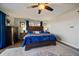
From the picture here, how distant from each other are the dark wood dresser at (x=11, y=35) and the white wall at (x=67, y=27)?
0.67 meters

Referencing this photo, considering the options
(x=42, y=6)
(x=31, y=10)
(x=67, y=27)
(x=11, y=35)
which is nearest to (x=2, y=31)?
(x=11, y=35)

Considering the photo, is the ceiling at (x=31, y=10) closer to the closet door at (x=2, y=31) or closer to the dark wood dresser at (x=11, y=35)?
the closet door at (x=2, y=31)

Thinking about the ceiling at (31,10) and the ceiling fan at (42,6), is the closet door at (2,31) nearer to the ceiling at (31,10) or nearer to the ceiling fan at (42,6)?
the ceiling at (31,10)

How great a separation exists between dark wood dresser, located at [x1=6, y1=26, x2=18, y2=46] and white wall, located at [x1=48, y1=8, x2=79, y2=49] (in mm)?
669

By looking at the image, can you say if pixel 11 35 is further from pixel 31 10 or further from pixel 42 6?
pixel 42 6

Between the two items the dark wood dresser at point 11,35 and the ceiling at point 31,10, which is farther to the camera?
the dark wood dresser at point 11,35

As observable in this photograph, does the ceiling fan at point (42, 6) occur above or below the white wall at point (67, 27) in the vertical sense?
above

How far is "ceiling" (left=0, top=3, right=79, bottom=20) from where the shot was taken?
1638 mm

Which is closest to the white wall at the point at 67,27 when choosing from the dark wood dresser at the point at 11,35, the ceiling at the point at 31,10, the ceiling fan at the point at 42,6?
the ceiling at the point at 31,10

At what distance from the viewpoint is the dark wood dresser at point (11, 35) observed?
1.85 meters

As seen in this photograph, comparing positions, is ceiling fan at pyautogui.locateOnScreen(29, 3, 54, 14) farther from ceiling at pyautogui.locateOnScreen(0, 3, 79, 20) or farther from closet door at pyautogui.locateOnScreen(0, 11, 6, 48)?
closet door at pyautogui.locateOnScreen(0, 11, 6, 48)

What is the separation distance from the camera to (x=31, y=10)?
5.80 ft

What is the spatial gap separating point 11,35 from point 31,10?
607mm

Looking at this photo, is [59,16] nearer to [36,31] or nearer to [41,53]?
[36,31]
